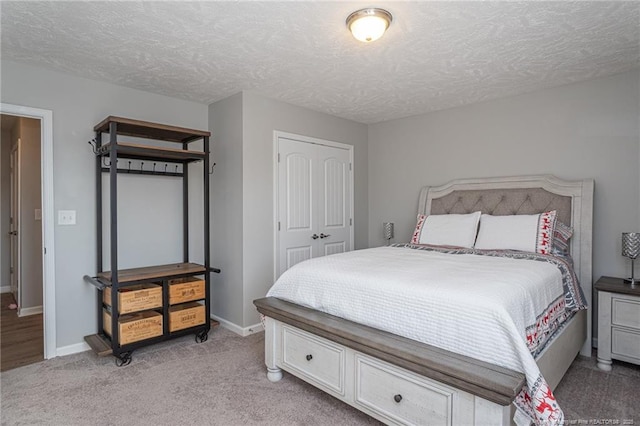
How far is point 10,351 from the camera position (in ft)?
9.93

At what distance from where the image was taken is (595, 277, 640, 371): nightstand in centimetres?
255

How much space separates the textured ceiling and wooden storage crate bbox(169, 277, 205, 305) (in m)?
1.83

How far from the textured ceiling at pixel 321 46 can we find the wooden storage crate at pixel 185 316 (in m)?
2.05

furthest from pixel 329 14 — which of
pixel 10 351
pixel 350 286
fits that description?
pixel 10 351

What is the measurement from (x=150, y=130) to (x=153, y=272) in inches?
49.9

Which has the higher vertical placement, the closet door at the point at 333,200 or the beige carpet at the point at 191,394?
the closet door at the point at 333,200

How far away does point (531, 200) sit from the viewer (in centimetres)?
334

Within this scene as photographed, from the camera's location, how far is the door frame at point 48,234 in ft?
9.48

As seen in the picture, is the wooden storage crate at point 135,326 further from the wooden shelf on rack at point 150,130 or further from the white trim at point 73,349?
the wooden shelf on rack at point 150,130

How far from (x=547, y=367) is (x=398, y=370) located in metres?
0.87

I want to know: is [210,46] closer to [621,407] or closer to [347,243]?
[347,243]

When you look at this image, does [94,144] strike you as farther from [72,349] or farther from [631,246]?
[631,246]

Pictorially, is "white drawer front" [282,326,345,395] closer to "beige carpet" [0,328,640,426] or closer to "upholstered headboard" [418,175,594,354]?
"beige carpet" [0,328,640,426]

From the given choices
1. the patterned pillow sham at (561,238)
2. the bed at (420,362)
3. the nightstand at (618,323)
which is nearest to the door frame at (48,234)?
the bed at (420,362)
